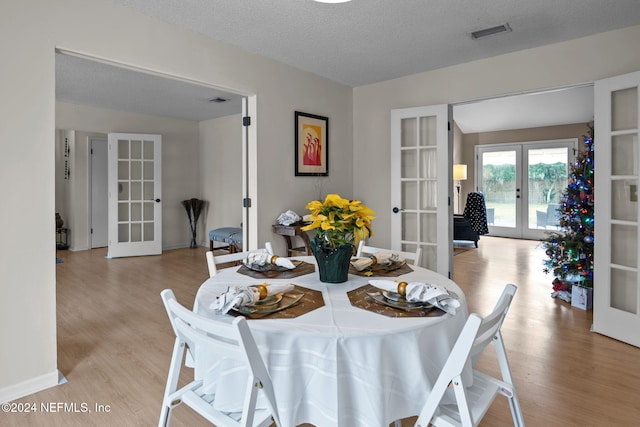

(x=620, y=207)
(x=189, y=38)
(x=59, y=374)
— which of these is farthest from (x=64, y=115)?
(x=620, y=207)

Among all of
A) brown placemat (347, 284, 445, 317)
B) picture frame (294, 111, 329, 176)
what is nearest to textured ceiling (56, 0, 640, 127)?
picture frame (294, 111, 329, 176)

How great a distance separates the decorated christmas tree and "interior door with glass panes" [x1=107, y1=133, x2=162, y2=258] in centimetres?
601

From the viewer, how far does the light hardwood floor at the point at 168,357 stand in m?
2.03

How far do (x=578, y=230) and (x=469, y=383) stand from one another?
3209mm

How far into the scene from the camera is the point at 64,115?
6.19 meters

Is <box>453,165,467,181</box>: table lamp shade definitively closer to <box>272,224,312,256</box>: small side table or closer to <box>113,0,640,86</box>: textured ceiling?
<box>113,0,640,86</box>: textured ceiling

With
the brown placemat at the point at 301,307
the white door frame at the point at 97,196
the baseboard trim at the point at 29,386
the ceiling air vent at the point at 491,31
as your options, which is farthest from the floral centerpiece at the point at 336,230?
the white door frame at the point at 97,196

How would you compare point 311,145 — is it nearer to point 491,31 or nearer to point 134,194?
point 491,31

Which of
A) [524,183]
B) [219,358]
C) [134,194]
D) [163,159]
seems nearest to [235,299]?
[219,358]

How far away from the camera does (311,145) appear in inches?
167

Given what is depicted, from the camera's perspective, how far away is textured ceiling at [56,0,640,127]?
271cm

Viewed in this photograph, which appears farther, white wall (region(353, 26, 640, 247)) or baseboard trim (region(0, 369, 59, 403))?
white wall (region(353, 26, 640, 247))

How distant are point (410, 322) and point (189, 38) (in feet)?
9.26

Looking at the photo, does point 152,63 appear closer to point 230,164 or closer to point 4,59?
point 4,59
